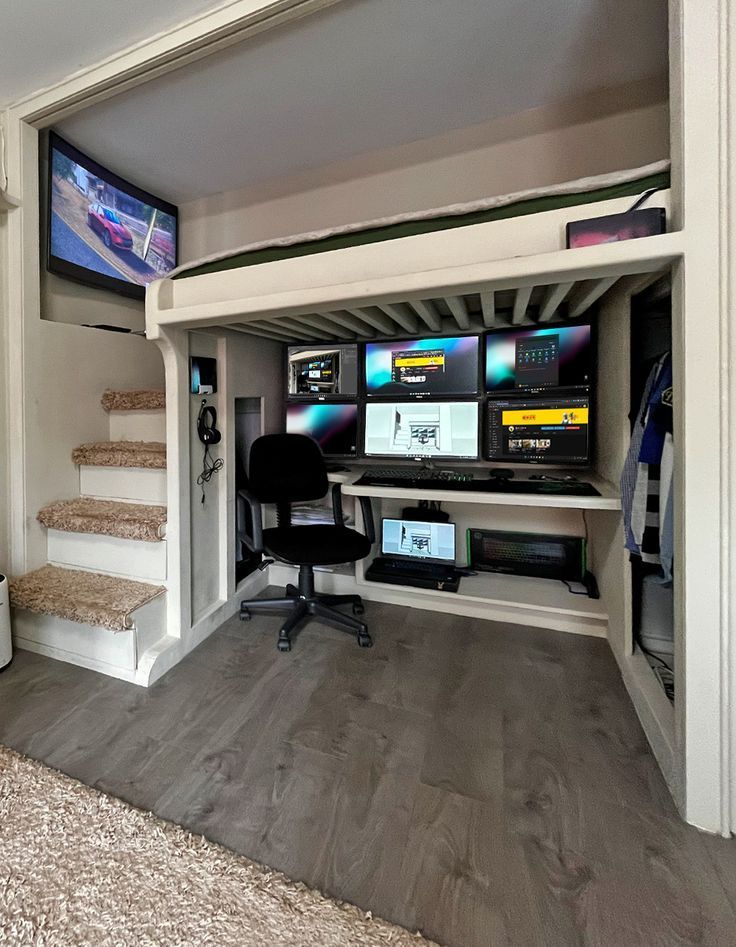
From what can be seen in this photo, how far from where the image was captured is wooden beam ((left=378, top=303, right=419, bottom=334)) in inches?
64.1

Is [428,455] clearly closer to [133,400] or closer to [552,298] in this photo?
[552,298]

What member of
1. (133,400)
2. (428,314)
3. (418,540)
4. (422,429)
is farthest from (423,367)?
(133,400)

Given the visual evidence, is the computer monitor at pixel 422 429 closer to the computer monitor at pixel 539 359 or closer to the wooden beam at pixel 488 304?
the computer monitor at pixel 539 359

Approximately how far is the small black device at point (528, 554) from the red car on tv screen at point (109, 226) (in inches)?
104

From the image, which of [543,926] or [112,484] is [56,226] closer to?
[112,484]

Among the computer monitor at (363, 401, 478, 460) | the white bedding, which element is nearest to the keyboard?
the computer monitor at (363, 401, 478, 460)

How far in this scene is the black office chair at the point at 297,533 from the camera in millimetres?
1847

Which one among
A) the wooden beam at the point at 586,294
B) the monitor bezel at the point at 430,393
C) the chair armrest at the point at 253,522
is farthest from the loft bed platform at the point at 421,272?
the chair armrest at the point at 253,522

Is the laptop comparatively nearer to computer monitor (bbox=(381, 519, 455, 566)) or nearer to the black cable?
computer monitor (bbox=(381, 519, 455, 566))

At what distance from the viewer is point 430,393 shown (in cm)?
216

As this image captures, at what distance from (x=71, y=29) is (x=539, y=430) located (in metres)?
2.37

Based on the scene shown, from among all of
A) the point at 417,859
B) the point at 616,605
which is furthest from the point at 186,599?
the point at 616,605

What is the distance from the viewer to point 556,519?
7.22ft

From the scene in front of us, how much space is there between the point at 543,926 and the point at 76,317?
2960 mm
